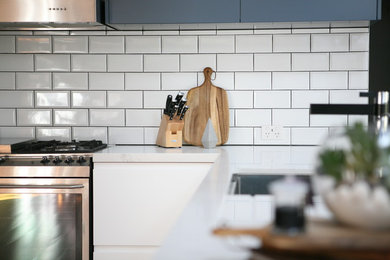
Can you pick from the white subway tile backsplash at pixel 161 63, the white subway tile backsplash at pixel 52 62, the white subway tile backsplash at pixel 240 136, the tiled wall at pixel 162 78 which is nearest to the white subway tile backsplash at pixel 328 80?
the tiled wall at pixel 162 78

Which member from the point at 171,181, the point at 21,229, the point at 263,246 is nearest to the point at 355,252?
the point at 263,246

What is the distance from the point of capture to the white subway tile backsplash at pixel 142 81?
3.43 meters

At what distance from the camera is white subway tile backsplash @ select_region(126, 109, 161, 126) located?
11.3 ft

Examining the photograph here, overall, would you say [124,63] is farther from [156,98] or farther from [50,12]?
[50,12]

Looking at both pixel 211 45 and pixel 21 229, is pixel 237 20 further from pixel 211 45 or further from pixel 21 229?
pixel 21 229

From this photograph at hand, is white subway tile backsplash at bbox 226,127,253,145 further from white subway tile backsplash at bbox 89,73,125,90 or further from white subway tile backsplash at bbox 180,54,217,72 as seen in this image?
white subway tile backsplash at bbox 89,73,125,90

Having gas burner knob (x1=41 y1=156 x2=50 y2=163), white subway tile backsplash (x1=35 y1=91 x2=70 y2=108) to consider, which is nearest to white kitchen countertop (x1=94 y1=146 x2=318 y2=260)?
gas burner knob (x1=41 y1=156 x2=50 y2=163)

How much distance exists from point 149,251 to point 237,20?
1392mm

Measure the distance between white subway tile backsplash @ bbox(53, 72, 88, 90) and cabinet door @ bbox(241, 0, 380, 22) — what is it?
1.13 m

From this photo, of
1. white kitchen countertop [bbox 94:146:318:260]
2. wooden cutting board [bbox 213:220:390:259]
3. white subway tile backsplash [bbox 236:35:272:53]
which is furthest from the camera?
white subway tile backsplash [bbox 236:35:272:53]

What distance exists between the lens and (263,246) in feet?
2.92

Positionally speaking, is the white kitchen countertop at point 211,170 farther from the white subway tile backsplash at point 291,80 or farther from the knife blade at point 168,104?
the white subway tile backsplash at point 291,80

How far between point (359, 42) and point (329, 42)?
19cm

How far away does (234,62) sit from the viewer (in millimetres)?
3404
